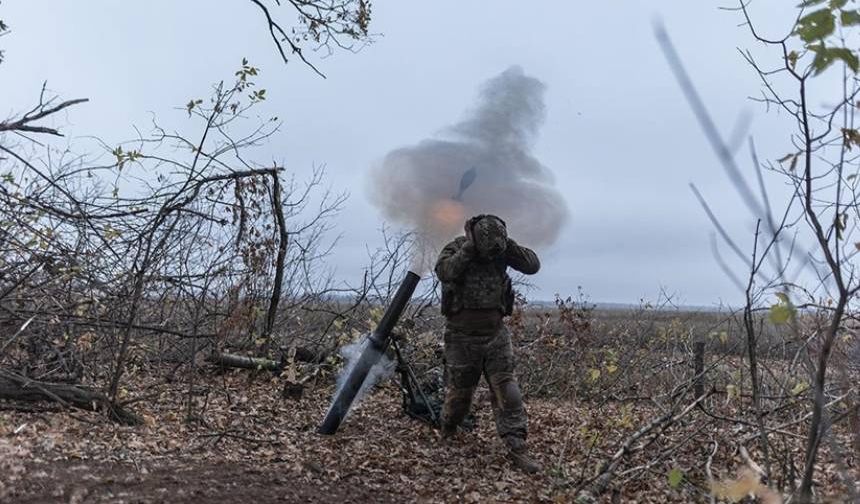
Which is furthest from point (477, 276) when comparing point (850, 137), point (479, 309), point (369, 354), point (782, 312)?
point (782, 312)

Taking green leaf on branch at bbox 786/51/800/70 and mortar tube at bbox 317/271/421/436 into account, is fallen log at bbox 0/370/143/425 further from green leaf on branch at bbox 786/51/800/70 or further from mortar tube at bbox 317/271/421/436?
green leaf on branch at bbox 786/51/800/70

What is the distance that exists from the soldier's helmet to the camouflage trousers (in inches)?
29.4

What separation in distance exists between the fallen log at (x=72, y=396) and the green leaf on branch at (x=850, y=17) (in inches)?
238

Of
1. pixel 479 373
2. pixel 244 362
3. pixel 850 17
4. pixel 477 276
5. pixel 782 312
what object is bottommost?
pixel 244 362

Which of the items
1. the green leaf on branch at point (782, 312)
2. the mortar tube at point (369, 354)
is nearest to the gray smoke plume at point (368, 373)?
the mortar tube at point (369, 354)

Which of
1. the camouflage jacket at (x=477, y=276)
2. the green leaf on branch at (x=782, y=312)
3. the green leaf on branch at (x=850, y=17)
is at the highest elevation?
the green leaf on branch at (x=850, y=17)

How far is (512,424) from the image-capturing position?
5969 mm

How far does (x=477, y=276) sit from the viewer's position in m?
6.33

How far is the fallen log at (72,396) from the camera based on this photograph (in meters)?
6.23

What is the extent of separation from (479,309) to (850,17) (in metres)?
4.62

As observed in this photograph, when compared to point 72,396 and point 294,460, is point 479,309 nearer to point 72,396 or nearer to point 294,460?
point 294,460

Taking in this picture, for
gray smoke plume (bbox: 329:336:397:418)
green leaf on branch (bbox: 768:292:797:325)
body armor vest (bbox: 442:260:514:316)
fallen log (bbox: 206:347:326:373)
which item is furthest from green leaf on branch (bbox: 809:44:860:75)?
fallen log (bbox: 206:347:326:373)

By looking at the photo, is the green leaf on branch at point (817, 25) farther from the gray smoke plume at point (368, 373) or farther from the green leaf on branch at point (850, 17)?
the gray smoke plume at point (368, 373)

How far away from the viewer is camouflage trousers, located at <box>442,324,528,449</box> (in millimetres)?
6074
